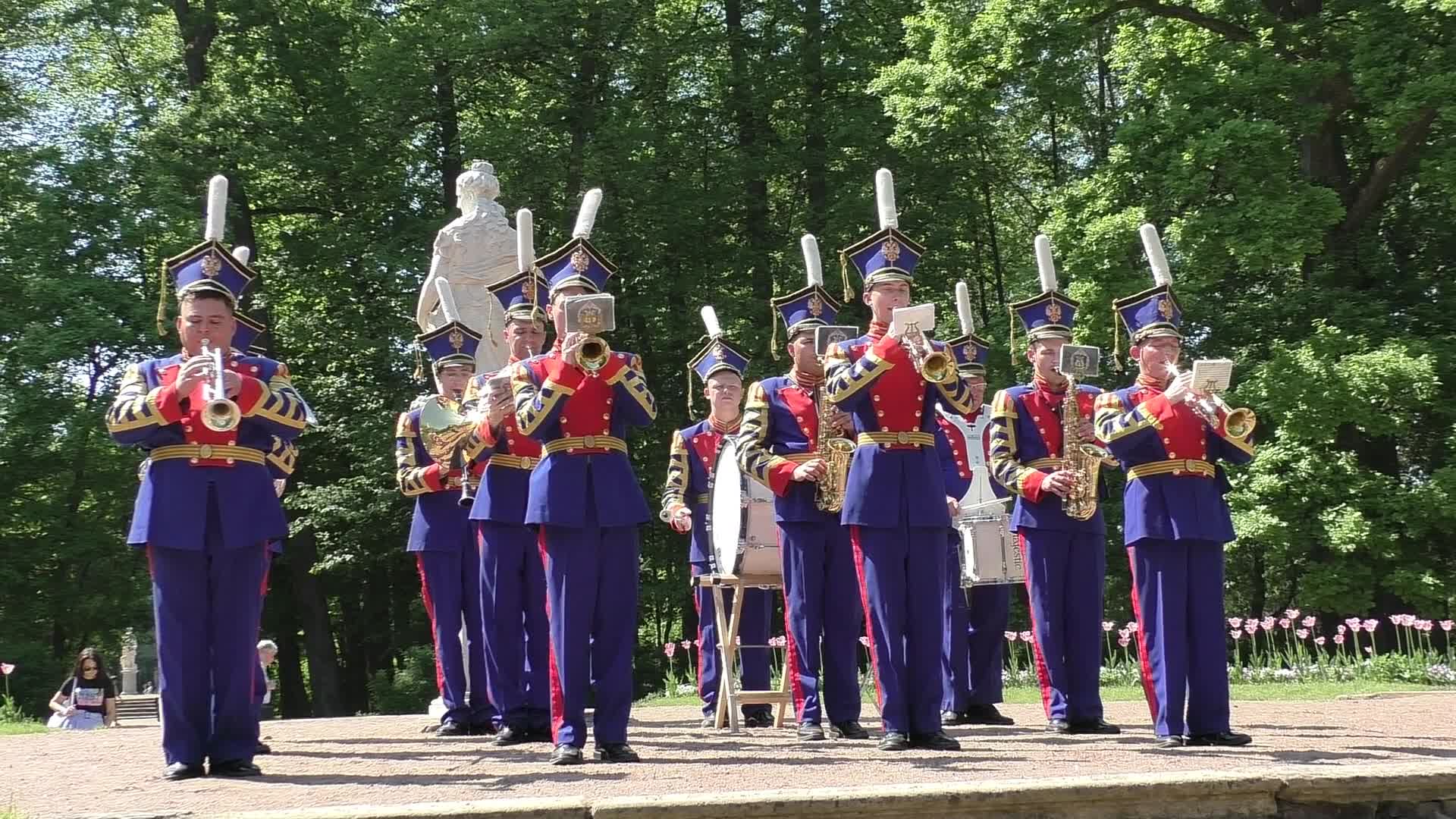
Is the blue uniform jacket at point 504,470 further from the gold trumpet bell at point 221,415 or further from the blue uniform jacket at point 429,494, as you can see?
the gold trumpet bell at point 221,415

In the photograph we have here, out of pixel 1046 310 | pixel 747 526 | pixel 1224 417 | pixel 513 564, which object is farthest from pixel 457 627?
pixel 1224 417

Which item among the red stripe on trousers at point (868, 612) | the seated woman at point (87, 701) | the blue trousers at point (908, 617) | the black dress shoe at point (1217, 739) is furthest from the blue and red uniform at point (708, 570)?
the seated woman at point (87, 701)

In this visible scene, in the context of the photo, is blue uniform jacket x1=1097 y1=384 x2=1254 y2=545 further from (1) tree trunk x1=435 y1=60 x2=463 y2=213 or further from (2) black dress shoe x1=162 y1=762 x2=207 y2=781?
(1) tree trunk x1=435 y1=60 x2=463 y2=213

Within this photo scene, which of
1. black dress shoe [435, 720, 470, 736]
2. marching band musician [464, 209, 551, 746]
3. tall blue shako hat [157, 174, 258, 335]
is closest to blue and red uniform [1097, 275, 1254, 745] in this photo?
marching band musician [464, 209, 551, 746]

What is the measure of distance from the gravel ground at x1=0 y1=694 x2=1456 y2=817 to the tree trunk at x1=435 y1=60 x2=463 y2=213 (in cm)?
1754

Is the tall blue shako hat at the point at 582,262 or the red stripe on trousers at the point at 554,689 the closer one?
the red stripe on trousers at the point at 554,689

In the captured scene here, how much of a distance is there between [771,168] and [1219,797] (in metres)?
21.7

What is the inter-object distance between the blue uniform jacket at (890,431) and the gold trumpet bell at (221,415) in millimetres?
2852

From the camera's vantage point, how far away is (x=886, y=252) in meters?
7.90

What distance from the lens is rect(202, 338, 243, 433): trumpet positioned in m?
6.75

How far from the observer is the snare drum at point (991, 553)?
33.0ft

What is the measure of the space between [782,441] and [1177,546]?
234 cm

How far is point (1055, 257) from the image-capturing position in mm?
22094

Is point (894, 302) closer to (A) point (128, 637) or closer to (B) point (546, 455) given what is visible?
(B) point (546, 455)
